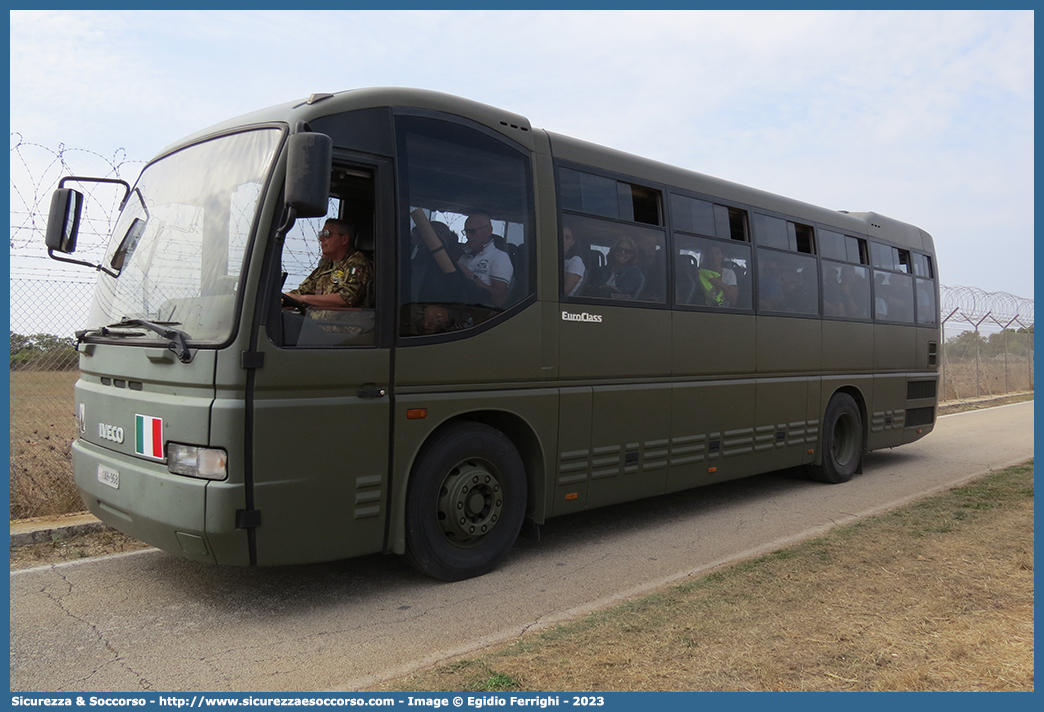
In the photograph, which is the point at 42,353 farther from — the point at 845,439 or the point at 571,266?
the point at 845,439

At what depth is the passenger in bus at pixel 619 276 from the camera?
21.2 ft

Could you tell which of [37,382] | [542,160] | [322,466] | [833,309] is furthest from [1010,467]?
[37,382]

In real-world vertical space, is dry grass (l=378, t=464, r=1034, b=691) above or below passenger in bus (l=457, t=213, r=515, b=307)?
below

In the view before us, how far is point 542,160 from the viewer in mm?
6094

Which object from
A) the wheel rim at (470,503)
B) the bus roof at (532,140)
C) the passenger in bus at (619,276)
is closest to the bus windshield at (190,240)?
the bus roof at (532,140)

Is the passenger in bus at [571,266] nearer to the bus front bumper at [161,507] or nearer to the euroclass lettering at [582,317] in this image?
the euroclass lettering at [582,317]

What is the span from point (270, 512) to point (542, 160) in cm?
325

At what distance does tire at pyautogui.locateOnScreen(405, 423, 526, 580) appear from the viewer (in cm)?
520

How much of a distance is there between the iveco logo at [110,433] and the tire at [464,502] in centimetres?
179

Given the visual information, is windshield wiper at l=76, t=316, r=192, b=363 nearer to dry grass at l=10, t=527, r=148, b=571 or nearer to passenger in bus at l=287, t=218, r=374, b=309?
passenger in bus at l=287, t=218, r=374, b=309

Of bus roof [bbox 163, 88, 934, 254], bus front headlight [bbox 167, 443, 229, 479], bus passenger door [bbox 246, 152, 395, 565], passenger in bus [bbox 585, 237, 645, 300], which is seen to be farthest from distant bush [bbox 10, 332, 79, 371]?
passenger in bus [bbox 585, 237, 645, 300]

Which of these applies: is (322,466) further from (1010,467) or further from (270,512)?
(1010,467)

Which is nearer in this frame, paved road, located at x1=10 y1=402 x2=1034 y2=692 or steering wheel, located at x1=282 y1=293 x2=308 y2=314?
paved road, located at x1=10 y1=402 x2=1034 y2=692

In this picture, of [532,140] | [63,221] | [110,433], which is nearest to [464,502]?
[110,433]
